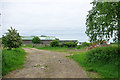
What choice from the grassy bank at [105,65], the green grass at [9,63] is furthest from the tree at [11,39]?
the grassy bank at [105,65]

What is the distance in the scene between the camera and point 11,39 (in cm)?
1247

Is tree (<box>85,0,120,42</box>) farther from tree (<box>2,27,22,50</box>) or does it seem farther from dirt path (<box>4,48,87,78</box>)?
tree (<box>2,27,22,50</box>)

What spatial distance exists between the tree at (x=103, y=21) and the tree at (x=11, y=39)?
8.88 m

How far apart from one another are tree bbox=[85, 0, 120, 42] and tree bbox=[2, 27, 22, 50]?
888 centimetres

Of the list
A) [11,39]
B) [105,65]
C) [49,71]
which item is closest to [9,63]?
[49,71]

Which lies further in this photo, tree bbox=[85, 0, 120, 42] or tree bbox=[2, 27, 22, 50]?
tree bbox=[2, 27, 22, 50]

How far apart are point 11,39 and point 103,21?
10.1 m

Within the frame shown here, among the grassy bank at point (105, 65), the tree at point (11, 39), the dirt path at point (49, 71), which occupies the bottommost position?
the dirt path at point (49, 71)

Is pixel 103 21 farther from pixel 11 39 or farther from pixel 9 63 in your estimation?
pixel 11 39

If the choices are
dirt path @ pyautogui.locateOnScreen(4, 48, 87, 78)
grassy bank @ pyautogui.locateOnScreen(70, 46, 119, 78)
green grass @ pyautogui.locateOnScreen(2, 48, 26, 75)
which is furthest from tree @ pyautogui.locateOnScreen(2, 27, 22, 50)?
grassy bank @ pyautogui.locateOnScreen(70, 46, 119, 78)

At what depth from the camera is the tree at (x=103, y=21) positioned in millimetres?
5930

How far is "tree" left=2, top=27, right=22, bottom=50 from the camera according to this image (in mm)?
12398

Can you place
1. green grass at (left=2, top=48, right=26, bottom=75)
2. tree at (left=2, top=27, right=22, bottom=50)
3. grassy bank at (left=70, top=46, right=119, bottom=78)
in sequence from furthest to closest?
tree at (left=2, top=27, right=22, bottom=50) < green grass at (left=2, top=48, right=26, bottom=75) < grassy bank at (left=70, top=46, right=119, bottom=78)

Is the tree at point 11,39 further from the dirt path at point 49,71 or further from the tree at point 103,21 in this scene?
the tree at point 103,21
